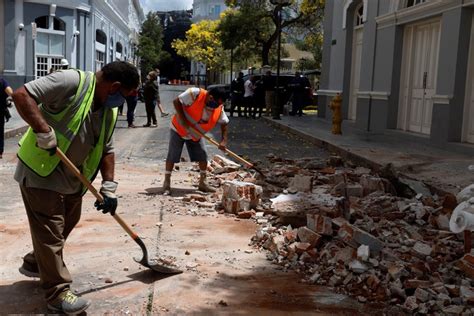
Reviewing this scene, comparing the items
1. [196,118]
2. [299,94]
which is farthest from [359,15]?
[196,118]

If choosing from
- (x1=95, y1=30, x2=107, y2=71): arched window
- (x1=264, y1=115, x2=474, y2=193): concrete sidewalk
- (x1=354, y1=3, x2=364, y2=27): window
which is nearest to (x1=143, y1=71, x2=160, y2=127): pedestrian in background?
(x1=264, y1=115, x2=474, y2=193): concrete sidewalk

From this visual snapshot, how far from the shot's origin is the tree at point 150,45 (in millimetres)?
63156

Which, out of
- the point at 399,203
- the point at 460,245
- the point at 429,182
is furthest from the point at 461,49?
the point at 460,245

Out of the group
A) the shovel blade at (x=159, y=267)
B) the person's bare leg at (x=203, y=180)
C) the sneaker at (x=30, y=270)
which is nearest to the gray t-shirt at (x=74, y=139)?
the sneaker at (x=30, y=270)

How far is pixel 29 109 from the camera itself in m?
3.35

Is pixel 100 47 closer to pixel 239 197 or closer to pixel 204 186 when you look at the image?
pixel 204 186

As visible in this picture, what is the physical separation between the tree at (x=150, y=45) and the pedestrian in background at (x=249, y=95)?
4031cm

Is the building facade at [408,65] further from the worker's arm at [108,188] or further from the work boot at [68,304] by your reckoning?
the work boot at [68,304]

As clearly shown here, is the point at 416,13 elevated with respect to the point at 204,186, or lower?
elevated

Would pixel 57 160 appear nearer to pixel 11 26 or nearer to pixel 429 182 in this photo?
pixel 429 182

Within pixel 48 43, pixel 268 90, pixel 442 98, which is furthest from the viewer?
pixel 48 43

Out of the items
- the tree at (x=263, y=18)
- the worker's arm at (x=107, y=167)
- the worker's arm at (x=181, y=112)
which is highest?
the tree at (x=263, y=18)

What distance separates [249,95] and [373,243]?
59.8 ft

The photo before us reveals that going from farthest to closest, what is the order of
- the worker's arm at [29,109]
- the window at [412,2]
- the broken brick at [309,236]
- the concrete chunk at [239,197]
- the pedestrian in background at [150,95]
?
the pedestrian in background at [150,95] → the window at [412,2] → the concrete chunk at [239,197] → the broken brick at [309,236] → the worker's arm at [29,109]
